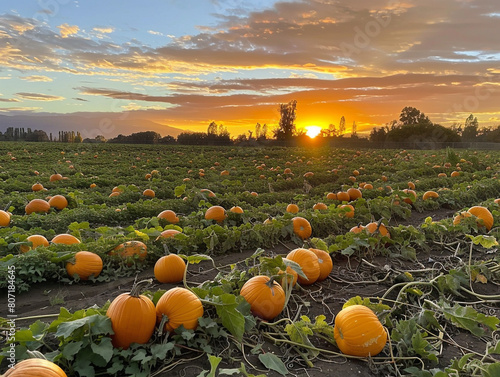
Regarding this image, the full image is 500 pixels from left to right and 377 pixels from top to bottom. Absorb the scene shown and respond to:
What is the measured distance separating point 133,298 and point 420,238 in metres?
4.85

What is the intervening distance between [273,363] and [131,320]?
1.10 m

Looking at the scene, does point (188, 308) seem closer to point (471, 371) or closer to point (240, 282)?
point (240, 282)

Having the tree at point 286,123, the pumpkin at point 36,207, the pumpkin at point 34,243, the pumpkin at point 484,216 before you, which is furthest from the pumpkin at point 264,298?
the tree at point 286,123

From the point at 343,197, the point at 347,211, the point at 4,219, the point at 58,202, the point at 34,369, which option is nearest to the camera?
the point at 34,369

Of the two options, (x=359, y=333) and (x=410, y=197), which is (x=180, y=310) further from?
(x=410, y=197)

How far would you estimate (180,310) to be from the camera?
334 centimetres

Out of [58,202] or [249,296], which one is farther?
[58,202]

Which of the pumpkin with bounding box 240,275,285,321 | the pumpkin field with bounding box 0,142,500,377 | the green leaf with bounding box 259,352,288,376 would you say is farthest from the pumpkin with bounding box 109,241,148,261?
the green leaf with bounding box 259,352,288,376

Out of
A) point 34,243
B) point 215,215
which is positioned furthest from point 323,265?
point 34,243

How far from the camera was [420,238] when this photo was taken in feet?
21.6

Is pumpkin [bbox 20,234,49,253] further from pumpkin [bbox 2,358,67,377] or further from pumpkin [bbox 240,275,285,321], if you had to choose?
pumpkin [bbox 2,358,67,377]

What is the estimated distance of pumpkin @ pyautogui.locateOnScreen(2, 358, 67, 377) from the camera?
248cm

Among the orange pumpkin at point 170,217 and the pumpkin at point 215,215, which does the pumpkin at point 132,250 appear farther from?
the pumpkin at point 215,215

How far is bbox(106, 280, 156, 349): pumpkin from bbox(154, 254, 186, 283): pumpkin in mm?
1543
